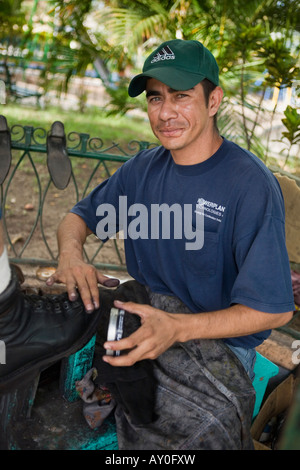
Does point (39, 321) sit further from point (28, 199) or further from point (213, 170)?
point (28, 199)

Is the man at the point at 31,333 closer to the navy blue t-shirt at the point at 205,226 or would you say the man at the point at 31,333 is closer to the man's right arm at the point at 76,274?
the man's right arm at the point at 76,274

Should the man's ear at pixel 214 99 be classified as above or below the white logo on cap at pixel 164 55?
below

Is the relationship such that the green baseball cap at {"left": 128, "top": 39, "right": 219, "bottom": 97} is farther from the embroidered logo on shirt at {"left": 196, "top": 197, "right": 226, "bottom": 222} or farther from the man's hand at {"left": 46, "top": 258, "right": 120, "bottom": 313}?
the man's hand at {"left": 46, "top": 258, "right": 120, "bottom": 313}

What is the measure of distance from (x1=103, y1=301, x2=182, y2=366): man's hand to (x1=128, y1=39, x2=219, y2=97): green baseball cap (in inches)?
34.3

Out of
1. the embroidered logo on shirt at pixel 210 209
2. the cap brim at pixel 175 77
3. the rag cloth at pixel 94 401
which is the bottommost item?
the rag cloth at pixel 94 401

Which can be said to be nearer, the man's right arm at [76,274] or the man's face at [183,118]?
the man's right arm at [76,274]

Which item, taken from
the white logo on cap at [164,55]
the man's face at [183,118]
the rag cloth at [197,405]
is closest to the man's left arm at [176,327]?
the rag cloth at [197,405]

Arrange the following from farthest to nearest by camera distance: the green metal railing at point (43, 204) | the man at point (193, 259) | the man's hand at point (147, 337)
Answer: the green metal railing at point (43, 204)
the man at point (193, 259)
the man's hand at point (147, 337)

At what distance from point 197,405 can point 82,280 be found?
62 cm

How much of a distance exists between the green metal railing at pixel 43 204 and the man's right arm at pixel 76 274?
1.27 m

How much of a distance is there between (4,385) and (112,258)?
274 centimetres

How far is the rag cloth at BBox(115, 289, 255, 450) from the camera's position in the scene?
1.41m

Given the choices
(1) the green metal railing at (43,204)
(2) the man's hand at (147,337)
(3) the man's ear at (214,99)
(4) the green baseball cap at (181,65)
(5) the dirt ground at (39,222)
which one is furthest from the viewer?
(5) the dirt ground at (39,222)

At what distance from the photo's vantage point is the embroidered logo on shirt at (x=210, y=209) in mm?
1700
